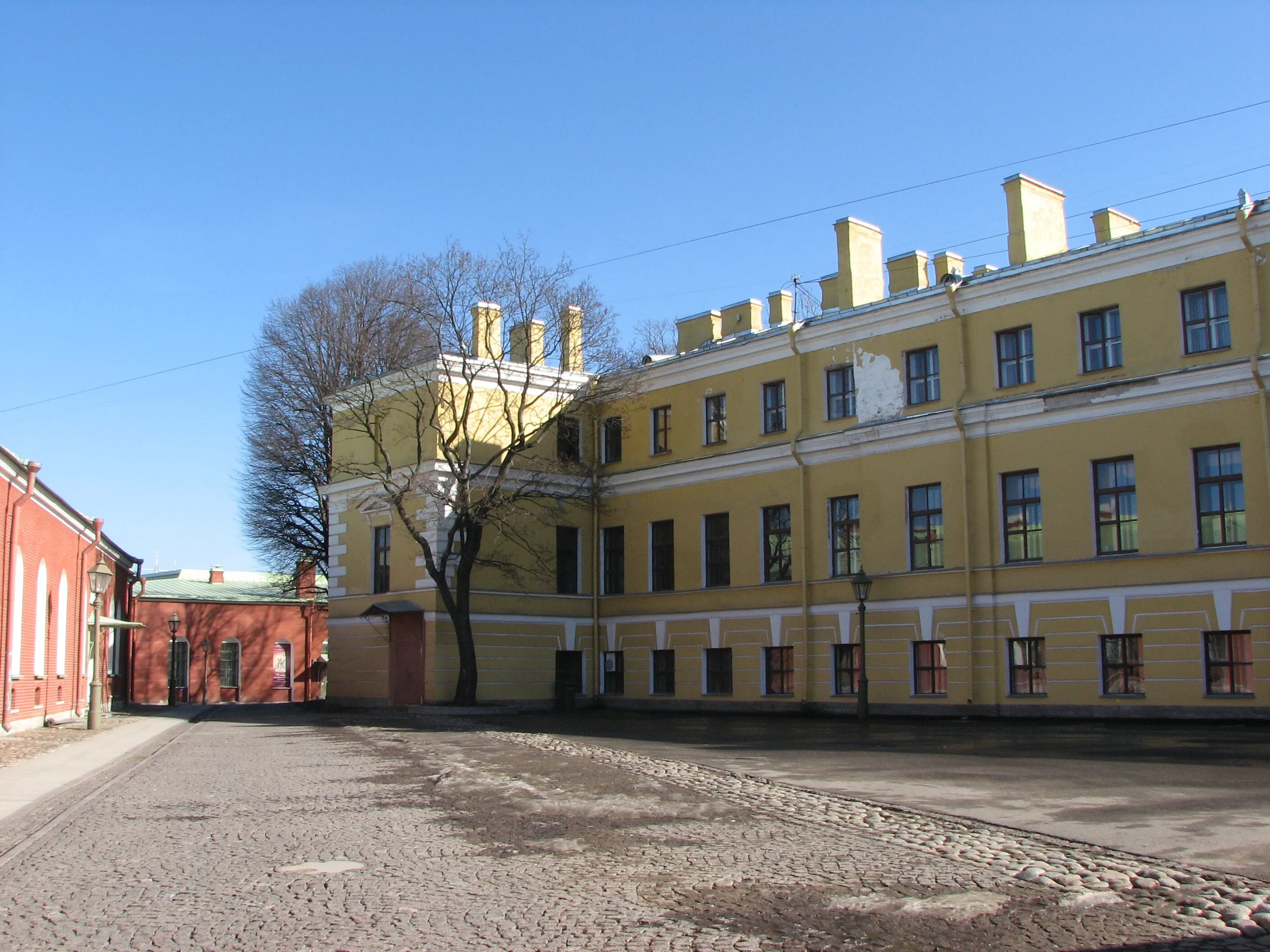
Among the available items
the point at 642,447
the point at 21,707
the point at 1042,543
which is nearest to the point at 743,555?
the point at 642,447

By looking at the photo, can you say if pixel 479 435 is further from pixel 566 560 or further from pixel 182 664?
pixel 182 664

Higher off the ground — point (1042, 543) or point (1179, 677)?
point (1042, 543)

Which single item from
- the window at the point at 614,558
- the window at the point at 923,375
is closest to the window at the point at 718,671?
the window at the point at 614,558

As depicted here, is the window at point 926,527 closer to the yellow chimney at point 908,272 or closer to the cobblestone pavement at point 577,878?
the yellow chimney at point 908,272

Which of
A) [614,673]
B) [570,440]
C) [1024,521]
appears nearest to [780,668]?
[614,673]

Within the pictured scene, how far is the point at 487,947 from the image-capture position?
6.56 m

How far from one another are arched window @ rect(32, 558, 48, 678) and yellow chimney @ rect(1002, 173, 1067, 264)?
2258 cm

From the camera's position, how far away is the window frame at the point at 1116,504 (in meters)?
24.9

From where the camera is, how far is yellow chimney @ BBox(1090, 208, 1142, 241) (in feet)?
96.8

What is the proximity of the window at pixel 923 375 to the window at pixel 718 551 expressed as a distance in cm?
641

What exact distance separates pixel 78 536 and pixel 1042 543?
23.6m

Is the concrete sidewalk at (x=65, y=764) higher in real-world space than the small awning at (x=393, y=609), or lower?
lower

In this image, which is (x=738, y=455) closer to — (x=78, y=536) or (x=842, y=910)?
(x=78, y=536)

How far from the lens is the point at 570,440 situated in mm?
36812
